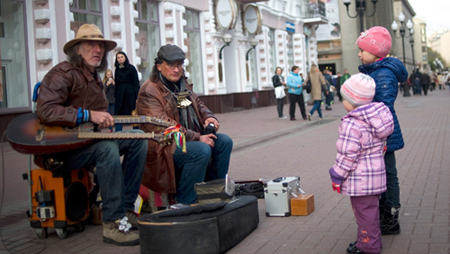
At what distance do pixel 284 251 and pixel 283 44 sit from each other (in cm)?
3074

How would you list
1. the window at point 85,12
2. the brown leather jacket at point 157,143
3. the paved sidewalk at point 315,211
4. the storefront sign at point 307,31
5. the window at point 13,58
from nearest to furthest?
1. the paved sidewalk at point 315,211
2. the brown leather jacket at point 157,143
3. the window at point 13,58
4. the window at point 85,12
5. the storefront sign at point 307,31

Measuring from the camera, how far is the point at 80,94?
187 inches

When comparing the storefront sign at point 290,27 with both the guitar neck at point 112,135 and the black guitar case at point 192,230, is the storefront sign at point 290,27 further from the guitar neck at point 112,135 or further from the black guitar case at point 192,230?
the black guitar case at point 192,230

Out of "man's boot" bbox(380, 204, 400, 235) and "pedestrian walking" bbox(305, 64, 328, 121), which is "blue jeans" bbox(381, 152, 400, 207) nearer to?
"man's boot" bbox(380, 204, 400, 235)

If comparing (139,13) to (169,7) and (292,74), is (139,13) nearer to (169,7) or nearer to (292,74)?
(169,7)

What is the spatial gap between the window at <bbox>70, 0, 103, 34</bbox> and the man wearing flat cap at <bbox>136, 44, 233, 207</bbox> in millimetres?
10645

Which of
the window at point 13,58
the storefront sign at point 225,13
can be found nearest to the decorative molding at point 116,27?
the window at point 13,58

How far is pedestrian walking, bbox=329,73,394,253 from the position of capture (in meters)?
3.80

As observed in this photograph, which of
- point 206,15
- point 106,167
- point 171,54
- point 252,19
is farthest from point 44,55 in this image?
point 252,19

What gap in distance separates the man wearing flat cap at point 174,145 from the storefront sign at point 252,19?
73.3ft

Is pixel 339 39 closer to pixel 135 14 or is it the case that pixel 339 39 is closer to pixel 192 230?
pixel 135 14

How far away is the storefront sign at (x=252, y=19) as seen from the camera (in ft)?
90.6

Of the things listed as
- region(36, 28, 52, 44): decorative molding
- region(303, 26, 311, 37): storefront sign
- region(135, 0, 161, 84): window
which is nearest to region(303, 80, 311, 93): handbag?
region(135, 0, 161, 84): window

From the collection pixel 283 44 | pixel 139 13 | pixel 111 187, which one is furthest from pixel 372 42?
pixel 283 44
